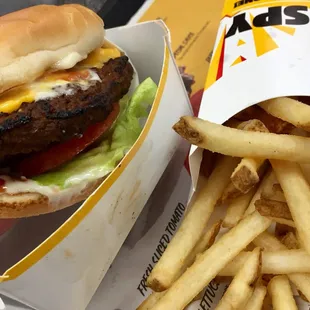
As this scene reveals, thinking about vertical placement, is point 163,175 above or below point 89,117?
below

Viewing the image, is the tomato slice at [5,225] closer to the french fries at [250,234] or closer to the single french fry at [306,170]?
the french fries at [250,234]

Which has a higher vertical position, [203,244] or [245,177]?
[245,177]

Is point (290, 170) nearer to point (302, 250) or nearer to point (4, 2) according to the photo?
point (302, 250)

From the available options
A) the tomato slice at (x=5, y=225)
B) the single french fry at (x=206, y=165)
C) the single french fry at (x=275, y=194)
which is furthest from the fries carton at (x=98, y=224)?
the single french fry at (x=275, y=194)

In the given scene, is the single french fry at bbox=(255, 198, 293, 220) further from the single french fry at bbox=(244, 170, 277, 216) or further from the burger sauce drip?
the burger sauce drip

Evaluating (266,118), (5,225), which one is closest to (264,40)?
(266,118)

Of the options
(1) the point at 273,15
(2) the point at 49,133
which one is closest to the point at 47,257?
(2) the point at 49,133

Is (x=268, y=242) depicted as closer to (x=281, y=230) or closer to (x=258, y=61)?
(x=281, y=230)
